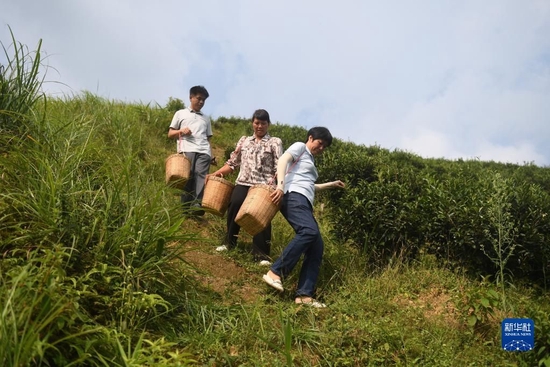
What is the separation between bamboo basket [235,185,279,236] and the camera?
4.39 m

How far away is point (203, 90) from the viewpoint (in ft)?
20.2

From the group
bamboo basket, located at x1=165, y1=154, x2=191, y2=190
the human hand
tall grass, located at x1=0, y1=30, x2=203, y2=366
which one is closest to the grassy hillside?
tall grass, located at x1=0, y1=30, x2=203, y2=366

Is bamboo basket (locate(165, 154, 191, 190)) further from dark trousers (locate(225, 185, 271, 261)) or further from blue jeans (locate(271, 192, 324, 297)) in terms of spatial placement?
blue jeans (locate(271, 192, 324, 297))

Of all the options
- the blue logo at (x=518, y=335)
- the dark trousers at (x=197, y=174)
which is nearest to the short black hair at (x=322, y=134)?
the dark trousers at (x=197, y=174)

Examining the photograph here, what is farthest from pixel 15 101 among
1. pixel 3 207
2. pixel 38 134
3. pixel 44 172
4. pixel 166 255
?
pixel 166 255

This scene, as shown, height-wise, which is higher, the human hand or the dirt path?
the human hand

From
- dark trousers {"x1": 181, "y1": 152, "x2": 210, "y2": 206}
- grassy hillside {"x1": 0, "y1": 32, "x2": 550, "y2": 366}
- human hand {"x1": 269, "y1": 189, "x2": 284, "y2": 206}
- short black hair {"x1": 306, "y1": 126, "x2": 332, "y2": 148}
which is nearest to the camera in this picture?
grassy hillside {"x1": 0, "y1": 32, "x2": 550, "y2": 366}

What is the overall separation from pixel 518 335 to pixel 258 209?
234 centimetres

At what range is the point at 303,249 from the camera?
13.8 feet

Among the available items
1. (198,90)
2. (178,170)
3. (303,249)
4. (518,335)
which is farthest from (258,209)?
(198,90)

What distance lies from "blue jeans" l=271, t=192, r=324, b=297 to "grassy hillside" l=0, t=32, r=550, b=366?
0.86ft

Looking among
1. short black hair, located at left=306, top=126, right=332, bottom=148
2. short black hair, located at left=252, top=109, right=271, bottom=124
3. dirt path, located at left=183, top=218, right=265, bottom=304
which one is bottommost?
dirt path, located at left=183, top=218, right=265, bottom=304

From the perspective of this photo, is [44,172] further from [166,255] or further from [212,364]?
[212,364]

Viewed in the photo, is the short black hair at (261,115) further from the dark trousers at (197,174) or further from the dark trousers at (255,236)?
the dark trousers at (197,174)
